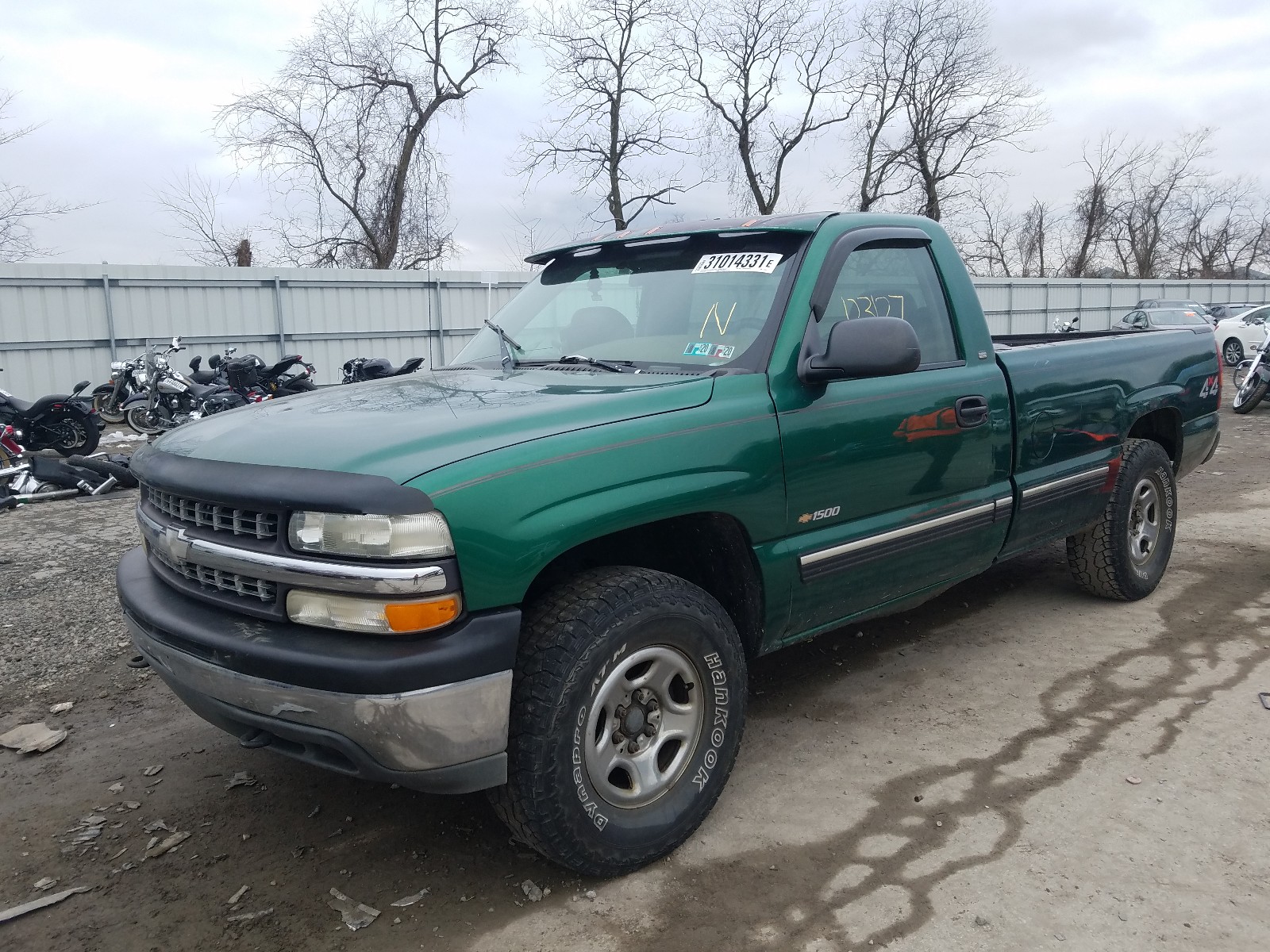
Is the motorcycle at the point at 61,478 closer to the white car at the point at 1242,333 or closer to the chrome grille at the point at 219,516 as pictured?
the chrome grille at the point at 219,516

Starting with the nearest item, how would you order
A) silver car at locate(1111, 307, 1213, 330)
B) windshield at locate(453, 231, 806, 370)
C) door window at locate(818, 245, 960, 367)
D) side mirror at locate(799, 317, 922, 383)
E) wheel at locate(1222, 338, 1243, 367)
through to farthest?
side mirror at locate(799, 317, 922, 383) < windshield at locate(453, 231, 806, 370) < door window at locate(818, 245, 960, 367) < wheel at locate(1222, 338, 1243, 367) < silver car at locate(1111, 307, 1213, 330)

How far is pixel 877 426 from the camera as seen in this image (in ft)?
10.9

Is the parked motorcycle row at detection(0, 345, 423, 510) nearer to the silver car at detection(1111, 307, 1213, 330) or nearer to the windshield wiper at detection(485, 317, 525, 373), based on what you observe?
the windshield wiper at detection(485, 317, 525, 373)

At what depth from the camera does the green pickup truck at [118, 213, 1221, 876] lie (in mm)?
2283

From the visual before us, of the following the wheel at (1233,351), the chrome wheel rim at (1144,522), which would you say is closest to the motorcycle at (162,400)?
the chrome wheel rim at (1144,522)

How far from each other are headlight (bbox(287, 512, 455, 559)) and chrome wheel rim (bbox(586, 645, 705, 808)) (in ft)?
2.11

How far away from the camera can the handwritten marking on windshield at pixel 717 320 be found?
10.7 feet

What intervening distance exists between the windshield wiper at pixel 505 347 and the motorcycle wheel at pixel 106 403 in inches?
494

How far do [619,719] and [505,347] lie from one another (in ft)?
5.61

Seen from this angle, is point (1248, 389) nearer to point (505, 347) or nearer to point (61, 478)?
point (505, 347)

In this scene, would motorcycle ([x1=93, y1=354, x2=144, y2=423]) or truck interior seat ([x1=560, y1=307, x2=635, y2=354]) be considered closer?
truck interior seat ([x1=560, y1=307, x2=635, y2=354])

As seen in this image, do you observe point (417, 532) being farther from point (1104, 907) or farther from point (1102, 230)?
point (1102, 230)

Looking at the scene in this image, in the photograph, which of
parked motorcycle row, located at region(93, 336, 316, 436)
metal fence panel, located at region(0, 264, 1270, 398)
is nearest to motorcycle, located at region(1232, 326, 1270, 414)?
metal fence panel, located at region(0, 264, 1270, 398)

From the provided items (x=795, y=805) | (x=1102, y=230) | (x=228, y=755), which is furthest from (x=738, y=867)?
(x=1102, y=230)
